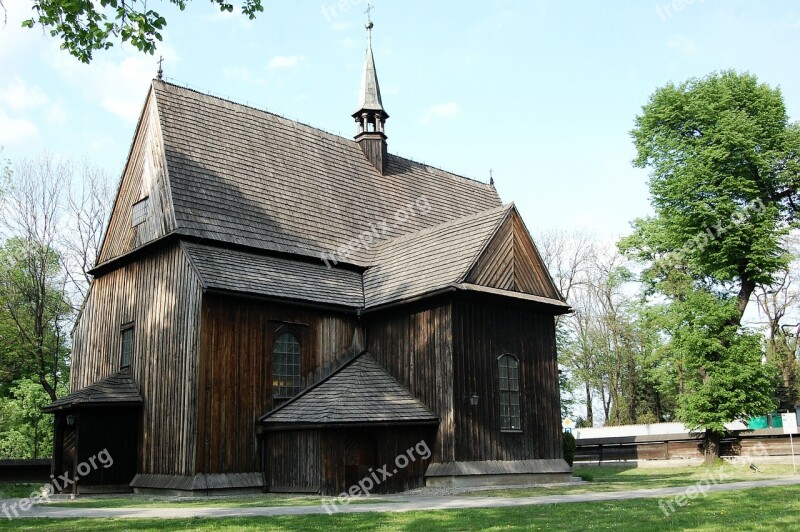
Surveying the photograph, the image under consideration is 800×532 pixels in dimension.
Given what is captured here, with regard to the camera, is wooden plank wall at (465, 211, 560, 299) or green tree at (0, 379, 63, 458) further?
green tree at (0, 379, 63, 458)

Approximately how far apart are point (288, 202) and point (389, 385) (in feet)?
23.3

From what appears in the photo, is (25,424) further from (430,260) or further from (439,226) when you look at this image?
(430,260)

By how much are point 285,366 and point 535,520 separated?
1108 centimetres

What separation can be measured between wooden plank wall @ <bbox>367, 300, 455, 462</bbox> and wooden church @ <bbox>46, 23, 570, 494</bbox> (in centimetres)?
5

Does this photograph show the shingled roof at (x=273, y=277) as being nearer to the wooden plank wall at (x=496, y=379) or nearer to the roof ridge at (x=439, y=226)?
the roof ridge at (x=439, y=226)

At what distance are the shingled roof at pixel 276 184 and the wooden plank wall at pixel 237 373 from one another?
2.29 m


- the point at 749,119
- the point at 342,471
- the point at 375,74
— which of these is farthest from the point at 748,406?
the point at 375,74

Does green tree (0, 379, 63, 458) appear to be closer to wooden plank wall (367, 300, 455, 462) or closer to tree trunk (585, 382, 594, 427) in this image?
wooden plank wall (367, 300, 455, 462)

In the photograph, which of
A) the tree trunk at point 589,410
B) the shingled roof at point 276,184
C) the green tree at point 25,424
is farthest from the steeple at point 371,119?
the tree trunk at point 589,410

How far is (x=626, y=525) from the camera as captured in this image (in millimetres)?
11641

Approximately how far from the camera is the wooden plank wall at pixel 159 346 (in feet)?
65.7

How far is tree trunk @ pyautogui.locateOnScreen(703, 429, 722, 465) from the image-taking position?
29.6m

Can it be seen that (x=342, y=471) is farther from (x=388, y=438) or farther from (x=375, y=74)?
(x=375, y=74)

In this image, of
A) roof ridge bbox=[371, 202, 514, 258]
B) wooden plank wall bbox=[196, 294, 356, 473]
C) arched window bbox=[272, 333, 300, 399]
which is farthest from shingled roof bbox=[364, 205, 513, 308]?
wooden plank wall bbox=[196, 294, 356, 473]
